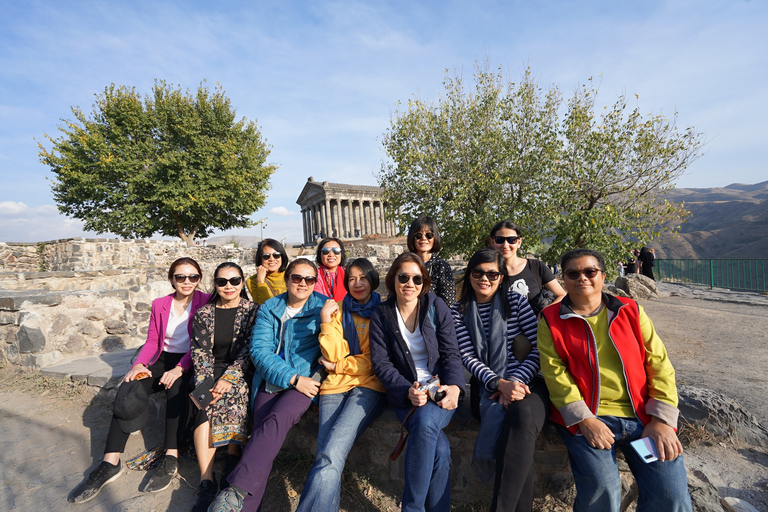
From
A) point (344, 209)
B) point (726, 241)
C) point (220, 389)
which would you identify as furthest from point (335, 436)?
point (726, 241)

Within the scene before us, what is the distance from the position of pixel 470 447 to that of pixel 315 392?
1.14m

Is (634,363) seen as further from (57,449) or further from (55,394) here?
(55,394)

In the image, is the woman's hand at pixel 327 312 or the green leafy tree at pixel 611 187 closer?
the woman's hand at pixel 327 312

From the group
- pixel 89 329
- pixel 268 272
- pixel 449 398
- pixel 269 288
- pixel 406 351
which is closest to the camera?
pixel 449 398

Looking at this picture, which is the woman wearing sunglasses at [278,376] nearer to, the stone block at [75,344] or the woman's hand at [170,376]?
the woman's hand at [170,376]

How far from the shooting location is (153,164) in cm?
1897

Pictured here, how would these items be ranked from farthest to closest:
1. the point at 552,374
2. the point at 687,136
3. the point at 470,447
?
1. the point at 687,136
2. the point at 470,447
3. the point at 552,374

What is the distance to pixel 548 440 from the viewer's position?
7.70 ft

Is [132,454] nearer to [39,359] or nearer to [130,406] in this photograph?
[130,406]

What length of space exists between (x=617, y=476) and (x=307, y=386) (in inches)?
74.8

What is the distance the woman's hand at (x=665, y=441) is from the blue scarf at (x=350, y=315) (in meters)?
1.79

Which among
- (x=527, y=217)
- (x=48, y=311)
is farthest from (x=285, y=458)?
(x=527, y=217)

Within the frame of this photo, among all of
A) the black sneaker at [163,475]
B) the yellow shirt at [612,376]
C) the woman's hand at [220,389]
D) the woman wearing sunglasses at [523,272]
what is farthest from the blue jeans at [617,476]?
the black sneaker at [163,475]

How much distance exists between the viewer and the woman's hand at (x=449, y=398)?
2318 mm
